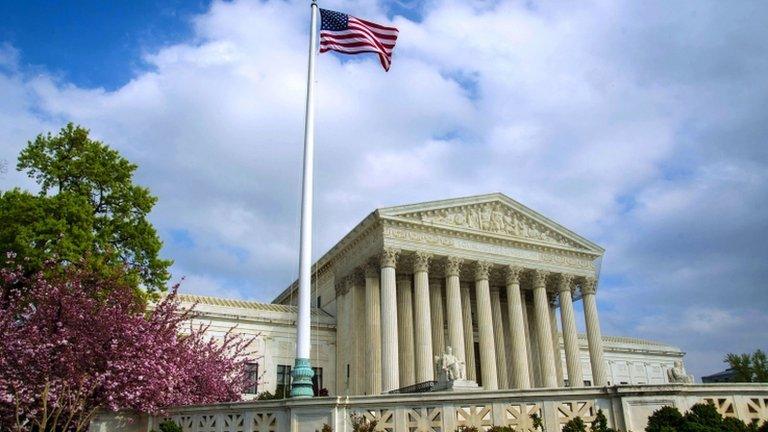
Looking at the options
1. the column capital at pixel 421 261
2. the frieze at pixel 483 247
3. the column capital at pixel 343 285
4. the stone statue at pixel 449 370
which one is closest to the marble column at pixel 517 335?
the frieze at pixel 483 247

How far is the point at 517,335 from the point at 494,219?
889 cm

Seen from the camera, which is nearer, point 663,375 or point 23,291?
point 23,291

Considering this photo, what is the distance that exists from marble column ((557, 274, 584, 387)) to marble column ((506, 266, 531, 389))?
11.9 ft

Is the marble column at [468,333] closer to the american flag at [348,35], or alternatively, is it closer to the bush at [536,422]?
the american flag at [348,35]

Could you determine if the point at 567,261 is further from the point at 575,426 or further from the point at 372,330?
the point at 575,426

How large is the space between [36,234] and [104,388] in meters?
8.24

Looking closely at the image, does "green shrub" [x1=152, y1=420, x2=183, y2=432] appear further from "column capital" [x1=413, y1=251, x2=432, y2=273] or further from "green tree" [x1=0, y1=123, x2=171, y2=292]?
"column capital" [x1=413, y1=251, x2=432, y2=273]

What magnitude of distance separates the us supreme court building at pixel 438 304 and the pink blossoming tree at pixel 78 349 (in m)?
18.7

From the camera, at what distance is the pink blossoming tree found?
19.6 metres

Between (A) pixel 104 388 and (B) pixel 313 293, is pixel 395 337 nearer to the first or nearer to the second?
(B) pixel 313 293

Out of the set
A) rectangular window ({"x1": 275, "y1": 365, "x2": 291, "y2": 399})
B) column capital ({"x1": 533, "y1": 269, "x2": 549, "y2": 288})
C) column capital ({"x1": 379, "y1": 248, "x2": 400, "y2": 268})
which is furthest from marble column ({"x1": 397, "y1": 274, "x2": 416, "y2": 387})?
column capital ({"x1": 533, "y1": 269, "x2": 549, "y2": 288})

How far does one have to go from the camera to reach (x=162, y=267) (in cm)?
2784

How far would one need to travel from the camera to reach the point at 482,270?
143 feet

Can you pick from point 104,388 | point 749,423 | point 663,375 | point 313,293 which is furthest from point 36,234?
point 663,375
